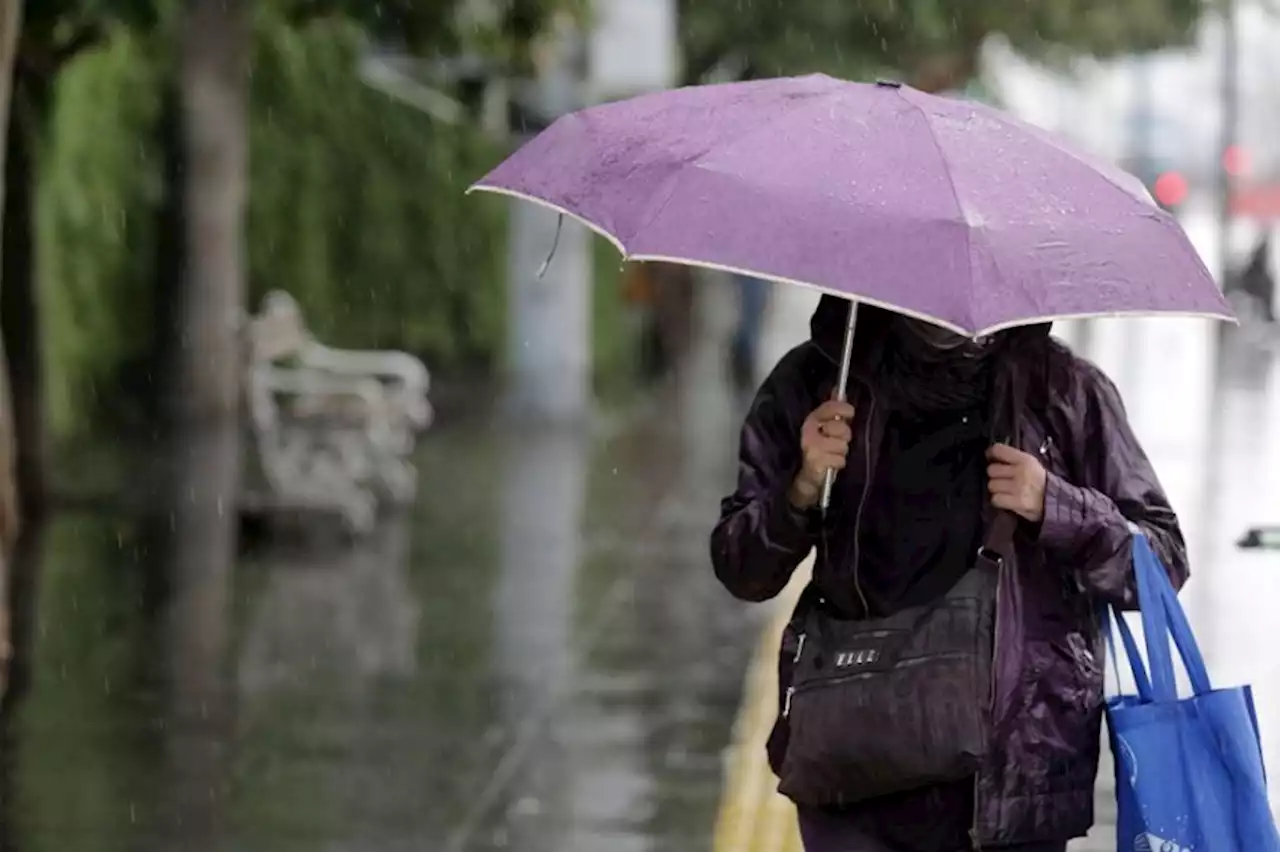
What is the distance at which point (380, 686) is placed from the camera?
8617mm

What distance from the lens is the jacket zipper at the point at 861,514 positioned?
12.9ft

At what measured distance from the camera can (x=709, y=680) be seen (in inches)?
350

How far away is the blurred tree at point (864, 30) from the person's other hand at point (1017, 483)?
18831 millimetres

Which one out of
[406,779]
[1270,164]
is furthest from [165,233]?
[1270,164]

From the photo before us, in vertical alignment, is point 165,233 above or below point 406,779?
above

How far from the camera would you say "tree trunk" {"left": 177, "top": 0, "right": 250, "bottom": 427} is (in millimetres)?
15688

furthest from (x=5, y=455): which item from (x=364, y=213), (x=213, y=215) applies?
(x=364, y=213)

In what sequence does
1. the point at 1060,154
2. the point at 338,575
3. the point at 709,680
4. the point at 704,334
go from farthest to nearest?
1. the point at 704,334
2. the point at 338,575
3. the point at 709,680
4. the point at 1060,154

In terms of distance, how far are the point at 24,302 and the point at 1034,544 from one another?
9.79 m

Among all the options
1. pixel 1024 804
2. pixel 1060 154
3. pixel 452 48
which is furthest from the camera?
pixel 452 48

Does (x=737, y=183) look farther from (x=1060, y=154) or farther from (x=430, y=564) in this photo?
(x=430, y=564)

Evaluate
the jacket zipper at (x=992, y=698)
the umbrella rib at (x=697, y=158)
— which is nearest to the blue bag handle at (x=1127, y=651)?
the jacket zipper at (x=992, y=698)

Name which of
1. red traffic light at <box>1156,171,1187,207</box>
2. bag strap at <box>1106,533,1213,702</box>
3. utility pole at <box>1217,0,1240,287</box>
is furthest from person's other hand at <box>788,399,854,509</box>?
red traffic light at <box>1156,171,1187,207</box>

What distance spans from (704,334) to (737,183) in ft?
84.7
